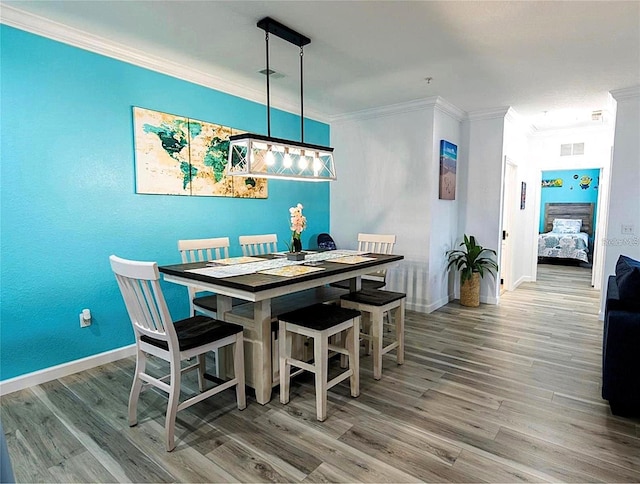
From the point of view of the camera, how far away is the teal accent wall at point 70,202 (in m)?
2.58

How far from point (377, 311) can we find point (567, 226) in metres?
8.37

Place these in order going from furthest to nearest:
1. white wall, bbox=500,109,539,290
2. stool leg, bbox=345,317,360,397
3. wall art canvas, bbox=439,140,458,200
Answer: white wall, bbox=500,109,539,290
wall art canvas, bbox=439,140,458,200
stool leg, bbox=345,317,360,397

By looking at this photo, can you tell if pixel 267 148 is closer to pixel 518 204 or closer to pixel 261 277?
pixel 261 277

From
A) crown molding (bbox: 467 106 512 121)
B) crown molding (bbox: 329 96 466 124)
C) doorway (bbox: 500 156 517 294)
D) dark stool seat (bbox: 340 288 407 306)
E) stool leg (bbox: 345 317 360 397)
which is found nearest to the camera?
stool leg (bbox: 345 317 360 397)

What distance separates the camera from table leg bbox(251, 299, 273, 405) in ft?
8.04

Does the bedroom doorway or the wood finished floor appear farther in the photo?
the bedroom doorway

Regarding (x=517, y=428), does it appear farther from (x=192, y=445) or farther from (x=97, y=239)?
(x=97, y=239)

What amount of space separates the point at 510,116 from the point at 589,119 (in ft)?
4.67

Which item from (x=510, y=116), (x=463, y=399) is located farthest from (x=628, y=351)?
(x=510, y=116)

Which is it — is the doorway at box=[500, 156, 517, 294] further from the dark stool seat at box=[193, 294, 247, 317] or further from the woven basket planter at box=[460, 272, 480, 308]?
the dark stool seat at box=[193, 294, 247, 317]

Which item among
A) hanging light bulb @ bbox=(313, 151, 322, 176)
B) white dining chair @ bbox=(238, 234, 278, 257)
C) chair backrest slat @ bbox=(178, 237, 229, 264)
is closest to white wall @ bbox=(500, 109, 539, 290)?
hanging light bulb @ bbox=(313, 151, 322, 176)

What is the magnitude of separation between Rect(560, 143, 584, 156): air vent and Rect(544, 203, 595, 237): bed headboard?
3562 mm

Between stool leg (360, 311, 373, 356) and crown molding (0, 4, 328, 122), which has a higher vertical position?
crown molding (0, 4, 328, 122)

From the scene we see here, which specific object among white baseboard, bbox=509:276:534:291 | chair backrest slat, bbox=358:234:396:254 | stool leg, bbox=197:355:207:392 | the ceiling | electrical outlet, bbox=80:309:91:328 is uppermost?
the ceiling
